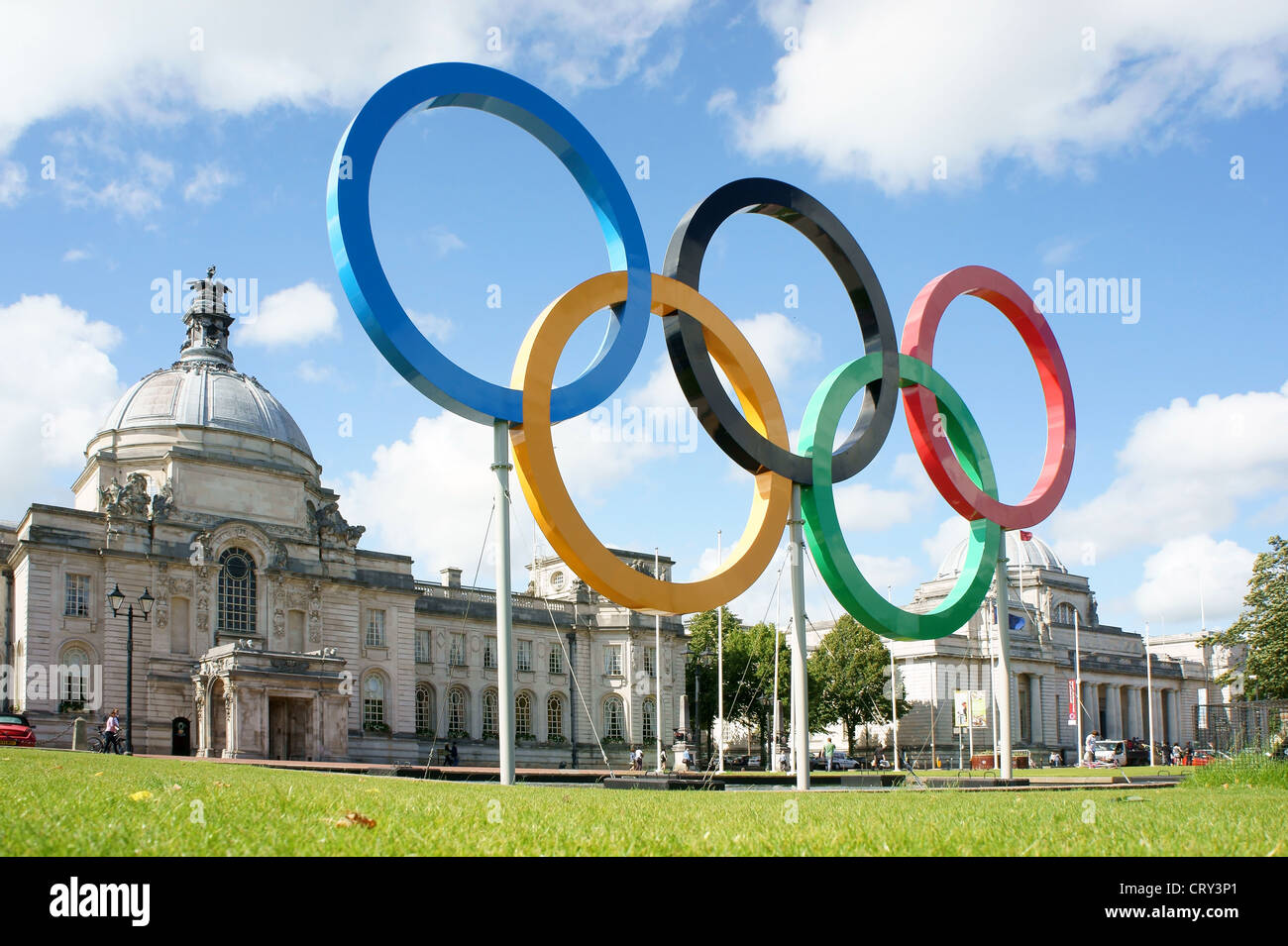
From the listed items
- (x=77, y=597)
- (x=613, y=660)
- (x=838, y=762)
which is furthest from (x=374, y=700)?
(x=838, y=762)

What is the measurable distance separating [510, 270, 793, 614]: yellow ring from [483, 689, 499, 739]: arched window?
5575 centimetres

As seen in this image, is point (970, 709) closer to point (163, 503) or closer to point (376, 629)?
point (376, 629)

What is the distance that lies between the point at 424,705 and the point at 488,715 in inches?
208

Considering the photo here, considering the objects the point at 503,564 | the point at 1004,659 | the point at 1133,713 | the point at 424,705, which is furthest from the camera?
the point at 1133,713

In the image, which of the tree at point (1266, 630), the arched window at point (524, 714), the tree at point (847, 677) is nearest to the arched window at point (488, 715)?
the arched window at point (524, 714)

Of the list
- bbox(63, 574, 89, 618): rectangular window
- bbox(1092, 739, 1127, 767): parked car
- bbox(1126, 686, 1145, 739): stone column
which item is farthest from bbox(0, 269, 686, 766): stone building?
bbox(1126, 686, 1145, 739): stone column

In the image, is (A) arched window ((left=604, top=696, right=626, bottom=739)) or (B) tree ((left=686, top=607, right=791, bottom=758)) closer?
(A) arched window ((left=604, top=696, right=626, bottom=739))

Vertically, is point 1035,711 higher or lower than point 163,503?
lower

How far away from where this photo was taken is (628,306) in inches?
877

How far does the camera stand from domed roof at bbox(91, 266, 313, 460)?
66375 millimetres

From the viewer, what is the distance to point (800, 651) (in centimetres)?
2391

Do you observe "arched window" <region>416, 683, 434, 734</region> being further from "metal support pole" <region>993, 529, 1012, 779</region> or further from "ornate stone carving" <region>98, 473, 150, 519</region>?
"metal support pole" <region>993, 529, 1012, 779</region>

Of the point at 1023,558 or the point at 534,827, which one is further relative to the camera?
the point at 1023,558
